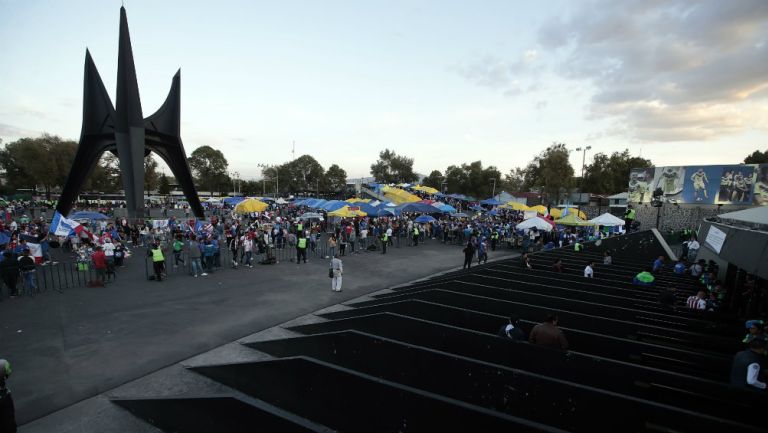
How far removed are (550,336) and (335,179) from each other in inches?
3796

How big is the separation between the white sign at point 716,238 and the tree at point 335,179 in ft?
300

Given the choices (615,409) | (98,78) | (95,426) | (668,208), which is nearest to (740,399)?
(615,409)

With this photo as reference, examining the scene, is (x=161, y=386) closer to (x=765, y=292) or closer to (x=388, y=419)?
(x=388, y=419)

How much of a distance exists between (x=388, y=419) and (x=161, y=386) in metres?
5.51

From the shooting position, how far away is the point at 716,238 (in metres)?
9.35

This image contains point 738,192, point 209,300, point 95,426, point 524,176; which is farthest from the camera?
point 524,176

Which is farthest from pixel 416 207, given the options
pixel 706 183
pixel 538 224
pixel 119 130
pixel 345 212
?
pixel 706 183

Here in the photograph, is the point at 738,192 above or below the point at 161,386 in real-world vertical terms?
above

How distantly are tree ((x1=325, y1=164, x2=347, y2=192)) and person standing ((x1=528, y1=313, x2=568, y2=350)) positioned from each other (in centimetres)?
9471

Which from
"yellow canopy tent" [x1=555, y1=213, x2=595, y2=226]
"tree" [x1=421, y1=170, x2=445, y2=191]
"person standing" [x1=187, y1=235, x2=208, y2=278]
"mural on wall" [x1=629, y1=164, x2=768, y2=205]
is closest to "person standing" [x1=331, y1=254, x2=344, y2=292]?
"person standing" [x1=187, y1=235, x2=208, y2=278]

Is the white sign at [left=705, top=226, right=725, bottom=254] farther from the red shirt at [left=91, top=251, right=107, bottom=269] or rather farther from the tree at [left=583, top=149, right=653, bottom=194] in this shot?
the tree at [left=583, top=149, right=653, bottom=194]

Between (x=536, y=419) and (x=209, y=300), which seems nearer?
(x=536, y=419)

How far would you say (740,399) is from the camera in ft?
11.8

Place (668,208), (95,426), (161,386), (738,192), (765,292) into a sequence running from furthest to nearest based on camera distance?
(668,208)
(738,192)
(765,292)
(161,386)
(95,426)
